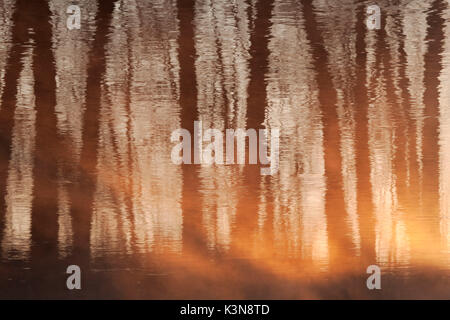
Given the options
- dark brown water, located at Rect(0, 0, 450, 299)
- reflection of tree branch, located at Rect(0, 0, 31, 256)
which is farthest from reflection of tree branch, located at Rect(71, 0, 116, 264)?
reflection of tree branch, located at Rect(0, 0, 31, 256)

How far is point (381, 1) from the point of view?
874 millimetres

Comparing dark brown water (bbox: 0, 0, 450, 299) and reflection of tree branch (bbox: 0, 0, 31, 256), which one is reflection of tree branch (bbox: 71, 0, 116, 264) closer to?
dark brown water (bbox: 0, 0, 450, 299)

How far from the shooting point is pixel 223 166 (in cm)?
86

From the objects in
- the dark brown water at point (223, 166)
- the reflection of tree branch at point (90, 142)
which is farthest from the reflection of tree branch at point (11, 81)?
the reflection of tree branch at point (90, 142)

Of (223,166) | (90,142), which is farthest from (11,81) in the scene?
(223,166)

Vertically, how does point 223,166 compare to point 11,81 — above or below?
below

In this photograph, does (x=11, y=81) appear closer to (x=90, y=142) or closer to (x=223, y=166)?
(x=90, y=142)

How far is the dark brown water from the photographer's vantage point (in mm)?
854

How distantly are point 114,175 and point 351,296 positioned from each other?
0.40 m

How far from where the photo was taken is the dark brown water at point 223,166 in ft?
2.80

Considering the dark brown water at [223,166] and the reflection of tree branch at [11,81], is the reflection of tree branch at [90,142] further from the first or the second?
the reflection of tree branch at [11,81]
